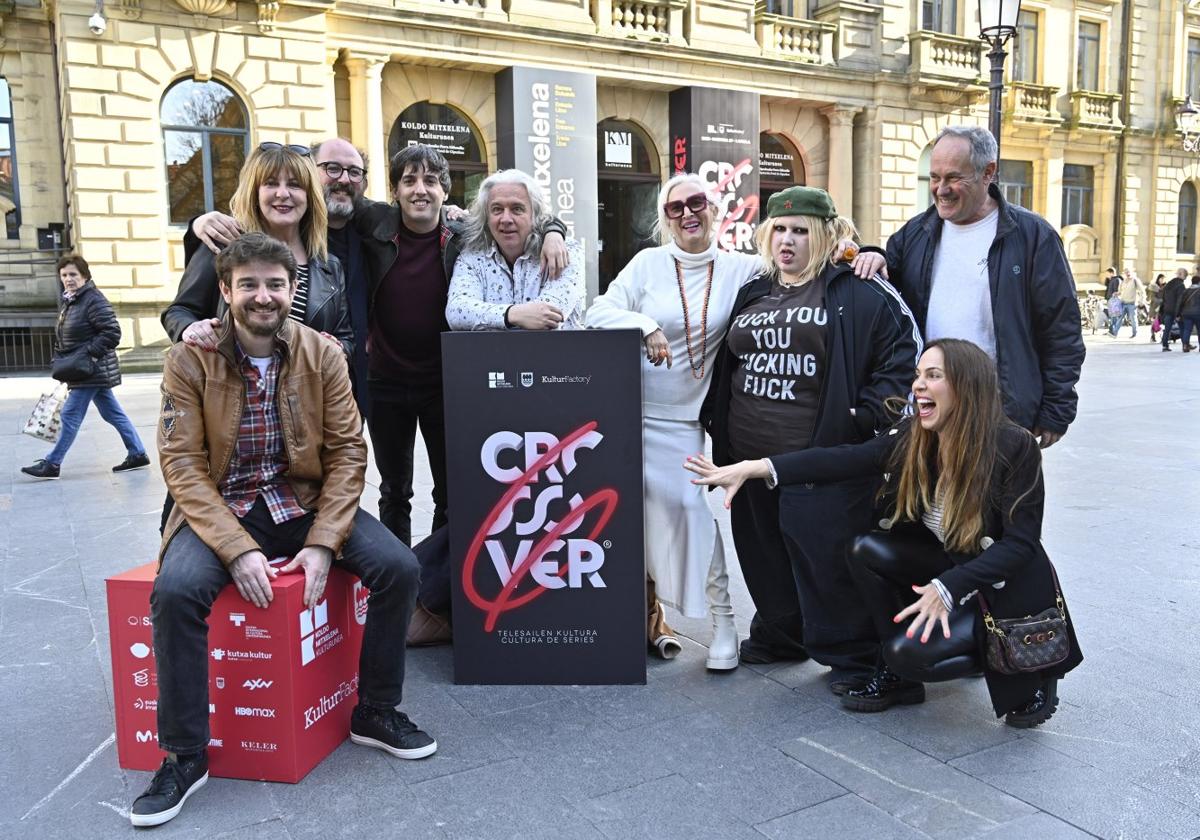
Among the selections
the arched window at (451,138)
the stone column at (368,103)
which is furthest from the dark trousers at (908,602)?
the arched window at (451,138)

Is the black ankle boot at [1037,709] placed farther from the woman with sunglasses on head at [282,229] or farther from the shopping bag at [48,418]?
the shopping bag at [48,418]

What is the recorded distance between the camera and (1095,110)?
28.1 metres

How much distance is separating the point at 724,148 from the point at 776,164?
245 cm

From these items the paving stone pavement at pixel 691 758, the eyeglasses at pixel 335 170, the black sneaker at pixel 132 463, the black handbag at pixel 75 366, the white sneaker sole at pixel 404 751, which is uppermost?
the eyeglasses at pixel 335 170

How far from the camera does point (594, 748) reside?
318cm

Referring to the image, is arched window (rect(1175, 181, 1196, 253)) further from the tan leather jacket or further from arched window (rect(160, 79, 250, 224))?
the tan leather jacket

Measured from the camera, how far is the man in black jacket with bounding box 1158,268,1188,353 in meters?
19.4

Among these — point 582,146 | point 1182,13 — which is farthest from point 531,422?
point 1182,13

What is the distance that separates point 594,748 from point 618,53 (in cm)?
1747

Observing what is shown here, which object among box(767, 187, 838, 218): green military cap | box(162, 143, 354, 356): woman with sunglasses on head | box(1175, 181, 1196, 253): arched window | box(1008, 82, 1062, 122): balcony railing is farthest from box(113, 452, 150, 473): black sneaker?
box(1175, 181, 1196, 253): arched window

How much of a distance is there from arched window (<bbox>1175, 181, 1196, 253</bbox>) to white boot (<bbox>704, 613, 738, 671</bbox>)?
3290 cm

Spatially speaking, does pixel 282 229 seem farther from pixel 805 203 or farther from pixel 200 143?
pixel 200 143

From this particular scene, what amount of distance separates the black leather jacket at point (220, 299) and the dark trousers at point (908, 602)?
7.19 ft

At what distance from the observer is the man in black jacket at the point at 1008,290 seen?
3.60 m
